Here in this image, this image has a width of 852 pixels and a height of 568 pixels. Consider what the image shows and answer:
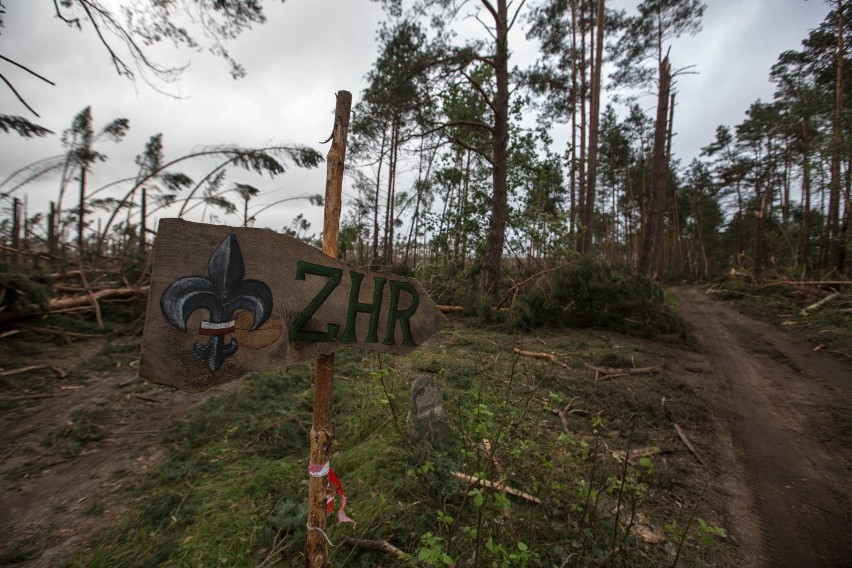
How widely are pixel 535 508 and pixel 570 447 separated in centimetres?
88

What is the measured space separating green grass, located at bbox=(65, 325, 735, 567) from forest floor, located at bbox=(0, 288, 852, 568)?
0.57 ft

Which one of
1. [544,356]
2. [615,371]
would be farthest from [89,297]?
[615,371]

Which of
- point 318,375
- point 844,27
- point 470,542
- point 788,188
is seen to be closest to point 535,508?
point 470,542

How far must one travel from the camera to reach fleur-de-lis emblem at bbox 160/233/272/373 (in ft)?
3.79

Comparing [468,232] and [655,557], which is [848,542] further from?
[468,232]

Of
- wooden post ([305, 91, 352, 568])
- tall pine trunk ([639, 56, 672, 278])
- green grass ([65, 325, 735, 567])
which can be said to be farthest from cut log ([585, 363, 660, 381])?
tall pine trunk ([639, 56, 672, 278])

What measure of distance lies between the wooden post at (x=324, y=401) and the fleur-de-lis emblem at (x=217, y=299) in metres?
0.35

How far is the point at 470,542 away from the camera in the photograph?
6.14ft

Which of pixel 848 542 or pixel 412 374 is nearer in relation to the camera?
pixel 848 542

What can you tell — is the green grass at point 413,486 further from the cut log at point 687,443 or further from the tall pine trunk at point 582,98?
the tall pine trunk at point 582,98

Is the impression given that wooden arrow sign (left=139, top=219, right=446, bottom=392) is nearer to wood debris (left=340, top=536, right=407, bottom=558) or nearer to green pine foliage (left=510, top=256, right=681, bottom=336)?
wood debris (left=340, top=536, right=407, bottom=558)

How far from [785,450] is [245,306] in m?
4.44

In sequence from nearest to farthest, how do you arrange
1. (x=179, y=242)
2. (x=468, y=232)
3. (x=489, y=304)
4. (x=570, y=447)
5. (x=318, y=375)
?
(x=179, y=242) < (x=318, y=375) < (x=570, y=447) < (x=489, y=304) < (x=468, y=232)

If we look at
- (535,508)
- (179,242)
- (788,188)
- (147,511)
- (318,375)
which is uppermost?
(788,188)
